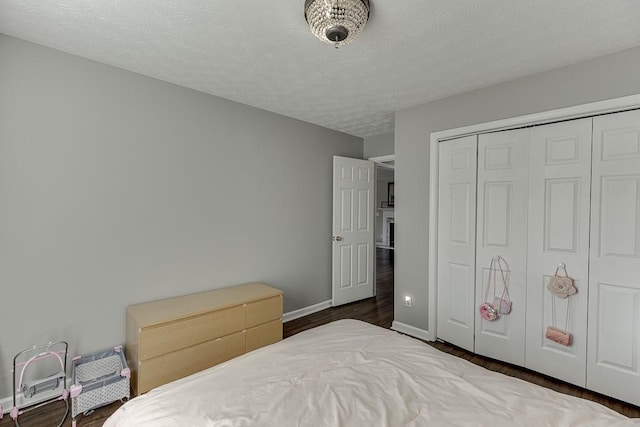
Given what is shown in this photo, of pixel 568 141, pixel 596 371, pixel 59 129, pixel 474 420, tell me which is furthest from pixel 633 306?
pixel 59 129

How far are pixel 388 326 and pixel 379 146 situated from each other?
2488 millimetres

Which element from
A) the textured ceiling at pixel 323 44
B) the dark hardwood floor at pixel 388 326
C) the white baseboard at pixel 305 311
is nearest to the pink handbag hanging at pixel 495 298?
the dark hardwood floor at pixel 388 326

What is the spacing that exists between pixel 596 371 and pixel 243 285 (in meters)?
3.01

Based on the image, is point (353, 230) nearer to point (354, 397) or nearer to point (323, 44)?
point (323, 44)

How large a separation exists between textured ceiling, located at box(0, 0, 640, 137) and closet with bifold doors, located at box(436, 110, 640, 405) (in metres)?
0.63

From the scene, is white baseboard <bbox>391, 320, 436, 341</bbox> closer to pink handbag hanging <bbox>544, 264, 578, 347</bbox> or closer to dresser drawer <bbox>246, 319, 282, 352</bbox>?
pink handbag hanging <bbox>544, 264, 578, 347</bbox>

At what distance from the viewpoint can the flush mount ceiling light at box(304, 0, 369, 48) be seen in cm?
149

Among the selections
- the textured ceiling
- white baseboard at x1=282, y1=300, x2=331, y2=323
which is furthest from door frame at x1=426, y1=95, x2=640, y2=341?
white baseboard at x1=282, y1=300, x2=331, y2=323

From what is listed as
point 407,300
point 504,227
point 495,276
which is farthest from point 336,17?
point 407,300

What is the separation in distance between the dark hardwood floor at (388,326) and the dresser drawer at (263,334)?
1.30 feet

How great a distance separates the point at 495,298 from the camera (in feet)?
8.68

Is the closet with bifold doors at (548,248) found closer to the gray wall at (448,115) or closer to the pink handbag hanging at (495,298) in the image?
the pink handbag hanging at (495,298)

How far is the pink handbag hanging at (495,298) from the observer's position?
8.48 ft

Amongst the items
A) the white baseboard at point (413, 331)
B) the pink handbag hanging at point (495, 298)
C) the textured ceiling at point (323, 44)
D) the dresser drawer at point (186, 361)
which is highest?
the textured ceiling at point (323, 44)
